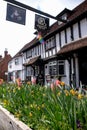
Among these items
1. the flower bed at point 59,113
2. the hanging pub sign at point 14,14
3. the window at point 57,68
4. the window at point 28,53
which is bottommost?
the flower bed at point 59,113

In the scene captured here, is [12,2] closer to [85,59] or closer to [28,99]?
[28,99]

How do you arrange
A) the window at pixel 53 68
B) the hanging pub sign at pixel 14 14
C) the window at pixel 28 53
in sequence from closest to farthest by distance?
the hanging pub sign at pixel 14 14
the window at pixel 53 68
the window at pixel 28 53

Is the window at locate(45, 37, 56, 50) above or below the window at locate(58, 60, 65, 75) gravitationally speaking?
above

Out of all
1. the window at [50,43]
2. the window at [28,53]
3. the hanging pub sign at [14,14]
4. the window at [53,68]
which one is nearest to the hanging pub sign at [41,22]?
the hanging pub sign at [14,14]

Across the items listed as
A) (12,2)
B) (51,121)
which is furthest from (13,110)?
(12,2)

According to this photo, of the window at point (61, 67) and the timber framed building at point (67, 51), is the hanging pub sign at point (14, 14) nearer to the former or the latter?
the timber framed building at point (67, 51)

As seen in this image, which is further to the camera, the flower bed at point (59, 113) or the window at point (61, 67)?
the window at point (61, 67)

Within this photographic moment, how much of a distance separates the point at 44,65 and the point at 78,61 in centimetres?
765

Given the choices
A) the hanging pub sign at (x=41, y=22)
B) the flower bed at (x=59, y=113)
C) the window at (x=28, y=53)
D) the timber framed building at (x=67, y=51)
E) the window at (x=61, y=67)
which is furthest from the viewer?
the window at (x=28, y=53)

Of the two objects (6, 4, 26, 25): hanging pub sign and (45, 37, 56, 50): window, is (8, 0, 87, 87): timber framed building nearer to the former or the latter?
(45, 37, 56, 50): window

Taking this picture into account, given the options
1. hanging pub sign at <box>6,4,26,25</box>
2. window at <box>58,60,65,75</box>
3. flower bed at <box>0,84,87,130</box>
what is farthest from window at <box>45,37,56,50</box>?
flower bed at <box>0,84,87,130</box>

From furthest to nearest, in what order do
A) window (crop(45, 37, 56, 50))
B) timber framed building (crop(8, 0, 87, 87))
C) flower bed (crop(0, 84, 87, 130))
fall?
window (crop(45, 37, 56, 50))
timber framed building (crop(8, 0, 87, 87))
flower bed (crop(0, 84, 87, 130))

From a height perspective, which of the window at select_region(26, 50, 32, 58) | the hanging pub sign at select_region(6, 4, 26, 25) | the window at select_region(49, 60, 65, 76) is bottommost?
the window at select_region(49, 60, 65, 76)

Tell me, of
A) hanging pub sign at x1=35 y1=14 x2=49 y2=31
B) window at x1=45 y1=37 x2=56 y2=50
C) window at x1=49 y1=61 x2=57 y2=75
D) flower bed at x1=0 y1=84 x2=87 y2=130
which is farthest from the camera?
window at x1=45 y1=37 x2=56 y2=50
